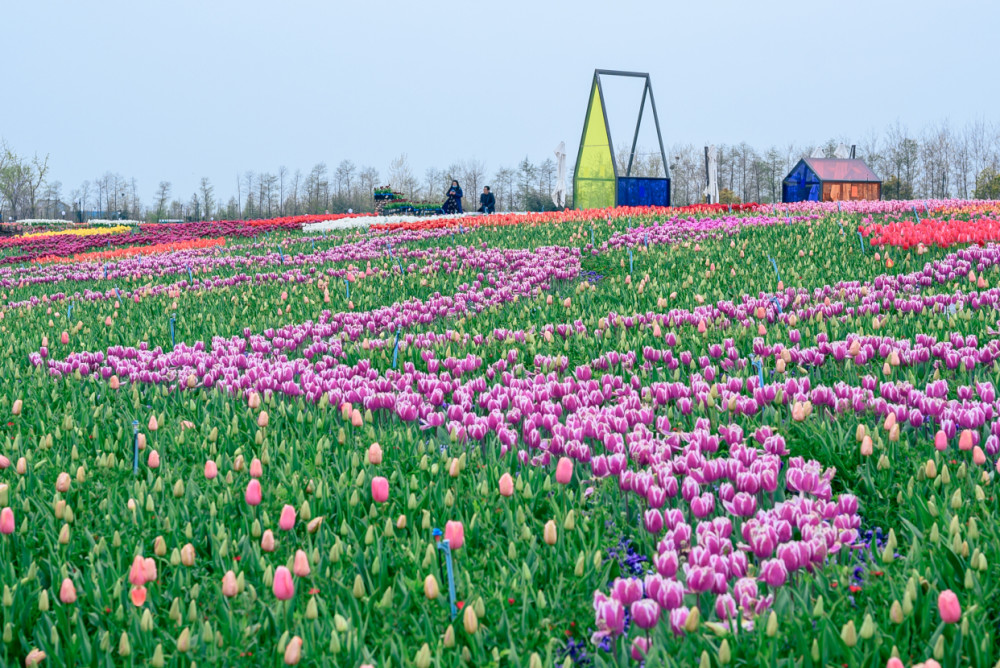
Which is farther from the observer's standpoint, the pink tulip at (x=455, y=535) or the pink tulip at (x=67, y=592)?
the pink tulip at (x=455, y=535)

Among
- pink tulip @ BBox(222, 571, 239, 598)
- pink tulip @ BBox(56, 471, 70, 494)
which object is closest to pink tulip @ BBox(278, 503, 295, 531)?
pink tulip @ BBox(222, 571, 239, 598)

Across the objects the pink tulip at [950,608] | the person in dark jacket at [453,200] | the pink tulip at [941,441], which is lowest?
the pink tulip at [950,608]

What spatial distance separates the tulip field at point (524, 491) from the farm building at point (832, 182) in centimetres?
4497

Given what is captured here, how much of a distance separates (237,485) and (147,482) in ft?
1.68

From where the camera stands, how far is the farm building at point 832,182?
161 ft

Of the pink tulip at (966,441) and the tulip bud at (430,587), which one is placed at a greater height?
the pink tulip at (966,441)

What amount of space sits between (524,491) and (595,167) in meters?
27.1

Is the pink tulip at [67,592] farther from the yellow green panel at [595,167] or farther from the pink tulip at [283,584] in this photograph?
the yellow green panel at [595,167]

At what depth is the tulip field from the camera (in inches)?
96.3

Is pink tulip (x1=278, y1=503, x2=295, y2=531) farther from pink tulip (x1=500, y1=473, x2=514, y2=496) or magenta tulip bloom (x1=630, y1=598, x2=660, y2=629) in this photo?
magenta tulip bloom (x1=630, y1=598, x2=660, y2=629)

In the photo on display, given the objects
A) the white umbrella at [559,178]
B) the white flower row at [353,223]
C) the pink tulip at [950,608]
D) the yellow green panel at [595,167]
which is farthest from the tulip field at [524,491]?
the white umbrella at [559,178]

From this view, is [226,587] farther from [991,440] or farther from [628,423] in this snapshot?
[991,440]

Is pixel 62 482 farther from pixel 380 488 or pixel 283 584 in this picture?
pixel 283 584

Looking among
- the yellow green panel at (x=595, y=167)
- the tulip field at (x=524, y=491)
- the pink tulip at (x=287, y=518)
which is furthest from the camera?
the yellow green panel at (x=595, y=167)
